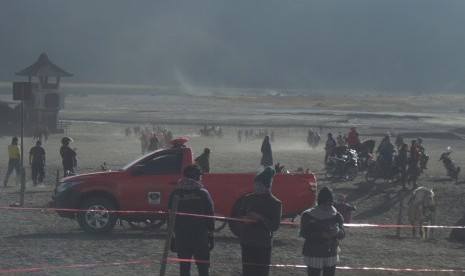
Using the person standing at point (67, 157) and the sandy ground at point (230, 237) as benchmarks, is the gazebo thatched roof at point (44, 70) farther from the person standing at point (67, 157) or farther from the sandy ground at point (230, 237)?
the person standing at point (67, 157)

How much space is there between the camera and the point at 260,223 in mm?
9391

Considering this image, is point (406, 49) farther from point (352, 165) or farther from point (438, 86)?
point (352, 165)

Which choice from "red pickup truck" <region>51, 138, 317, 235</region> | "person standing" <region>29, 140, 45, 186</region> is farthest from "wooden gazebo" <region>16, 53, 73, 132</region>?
"red pickup truck" <region>51, 138, 317, 235</region>

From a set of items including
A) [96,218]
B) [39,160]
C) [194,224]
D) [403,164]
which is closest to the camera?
[194,224]

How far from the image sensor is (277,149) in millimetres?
43312

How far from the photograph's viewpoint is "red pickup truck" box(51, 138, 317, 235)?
49.4 feet

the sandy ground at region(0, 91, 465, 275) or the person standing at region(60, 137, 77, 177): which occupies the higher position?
the person standing at region(60, 137, 77, 177)

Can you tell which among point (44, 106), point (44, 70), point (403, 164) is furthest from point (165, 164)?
point (44, 70)

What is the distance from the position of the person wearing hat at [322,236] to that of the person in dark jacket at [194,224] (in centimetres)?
89

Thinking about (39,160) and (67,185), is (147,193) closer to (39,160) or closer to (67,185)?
(67,185)

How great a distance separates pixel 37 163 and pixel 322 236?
51.4ft

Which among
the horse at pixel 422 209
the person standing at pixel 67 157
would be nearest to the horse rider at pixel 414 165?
the person standing at pixel 67 157

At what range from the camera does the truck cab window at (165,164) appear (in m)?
15.3

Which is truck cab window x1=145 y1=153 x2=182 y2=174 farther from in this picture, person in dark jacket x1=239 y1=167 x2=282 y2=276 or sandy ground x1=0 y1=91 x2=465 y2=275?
person in dark jacket x1=239 y1=167 x2=282 y2=276
